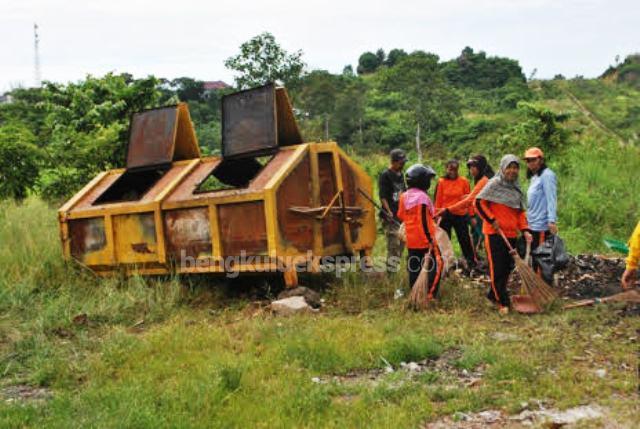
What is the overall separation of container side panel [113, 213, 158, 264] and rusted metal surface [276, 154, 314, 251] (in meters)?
1.63

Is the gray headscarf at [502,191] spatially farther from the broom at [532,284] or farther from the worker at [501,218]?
the broom at [532,284]

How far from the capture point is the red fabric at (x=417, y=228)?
636 centimetres

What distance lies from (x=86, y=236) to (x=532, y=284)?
521cm

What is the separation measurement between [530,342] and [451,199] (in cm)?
330

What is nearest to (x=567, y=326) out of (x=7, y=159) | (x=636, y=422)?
(x=636, y=422)

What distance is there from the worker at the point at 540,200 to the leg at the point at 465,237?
1257 millimetres

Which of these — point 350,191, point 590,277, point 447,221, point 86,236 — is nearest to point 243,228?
point 350,191

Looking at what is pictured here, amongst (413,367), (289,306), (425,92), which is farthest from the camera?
(425,92)

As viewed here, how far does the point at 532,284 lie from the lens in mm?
6078

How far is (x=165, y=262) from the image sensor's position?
7297 mm

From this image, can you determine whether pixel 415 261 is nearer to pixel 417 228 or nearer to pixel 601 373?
pixel 417 228

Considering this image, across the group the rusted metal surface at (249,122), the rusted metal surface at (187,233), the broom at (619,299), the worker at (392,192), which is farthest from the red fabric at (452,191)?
the rusted metal surface at (187,233)

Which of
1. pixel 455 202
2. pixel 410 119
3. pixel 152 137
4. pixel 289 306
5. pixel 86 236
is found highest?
pixel 410 119

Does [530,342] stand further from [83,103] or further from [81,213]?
[83,103]
